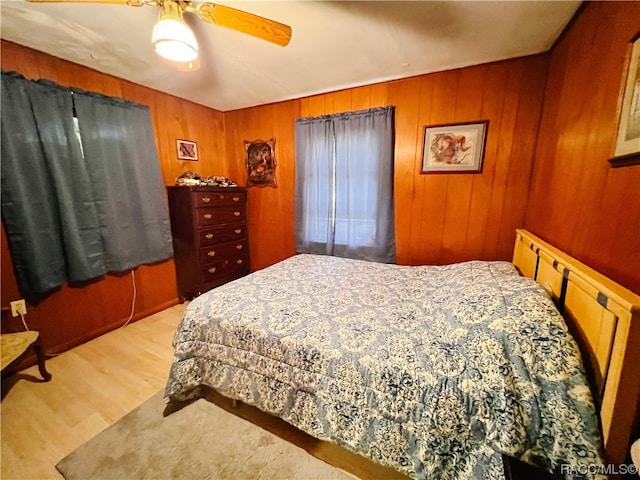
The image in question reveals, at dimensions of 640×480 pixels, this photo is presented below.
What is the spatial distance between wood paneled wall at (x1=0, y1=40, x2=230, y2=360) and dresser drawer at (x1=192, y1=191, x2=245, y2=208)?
1.54ft

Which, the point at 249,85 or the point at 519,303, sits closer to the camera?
the point at 519,303

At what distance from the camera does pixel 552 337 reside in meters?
0.86

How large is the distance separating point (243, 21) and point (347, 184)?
68.9 inches

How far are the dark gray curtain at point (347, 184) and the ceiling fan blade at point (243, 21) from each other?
1408 millimetres

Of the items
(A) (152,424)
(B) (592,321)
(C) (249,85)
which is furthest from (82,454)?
(C) (249,85)

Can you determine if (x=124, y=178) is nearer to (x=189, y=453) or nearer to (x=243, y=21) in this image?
(x=243, y=21)

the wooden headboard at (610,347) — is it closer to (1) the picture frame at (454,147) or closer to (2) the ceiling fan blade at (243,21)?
(1) the picture frame at (454,147)

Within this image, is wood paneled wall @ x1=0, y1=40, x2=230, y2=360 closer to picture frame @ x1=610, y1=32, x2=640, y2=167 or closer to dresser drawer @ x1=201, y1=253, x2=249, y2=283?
dresser drawer @ x1=201, y1=253, x2=249, y2=283

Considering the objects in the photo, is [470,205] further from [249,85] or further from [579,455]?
[249,85]

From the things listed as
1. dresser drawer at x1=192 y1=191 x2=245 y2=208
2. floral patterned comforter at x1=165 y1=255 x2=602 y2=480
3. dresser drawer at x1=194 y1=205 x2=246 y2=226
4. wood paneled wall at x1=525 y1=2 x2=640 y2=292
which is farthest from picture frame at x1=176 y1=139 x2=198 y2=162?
wood paneled wall at x1=525 y1=2 x2=640 y2=292

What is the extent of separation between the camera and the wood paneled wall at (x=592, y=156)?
0.97m

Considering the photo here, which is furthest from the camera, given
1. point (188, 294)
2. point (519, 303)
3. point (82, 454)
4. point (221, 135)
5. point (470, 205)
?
point (221, 135)

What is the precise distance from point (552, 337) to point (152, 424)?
2.03m

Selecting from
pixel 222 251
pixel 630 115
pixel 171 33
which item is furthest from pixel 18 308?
pixel 630 115
